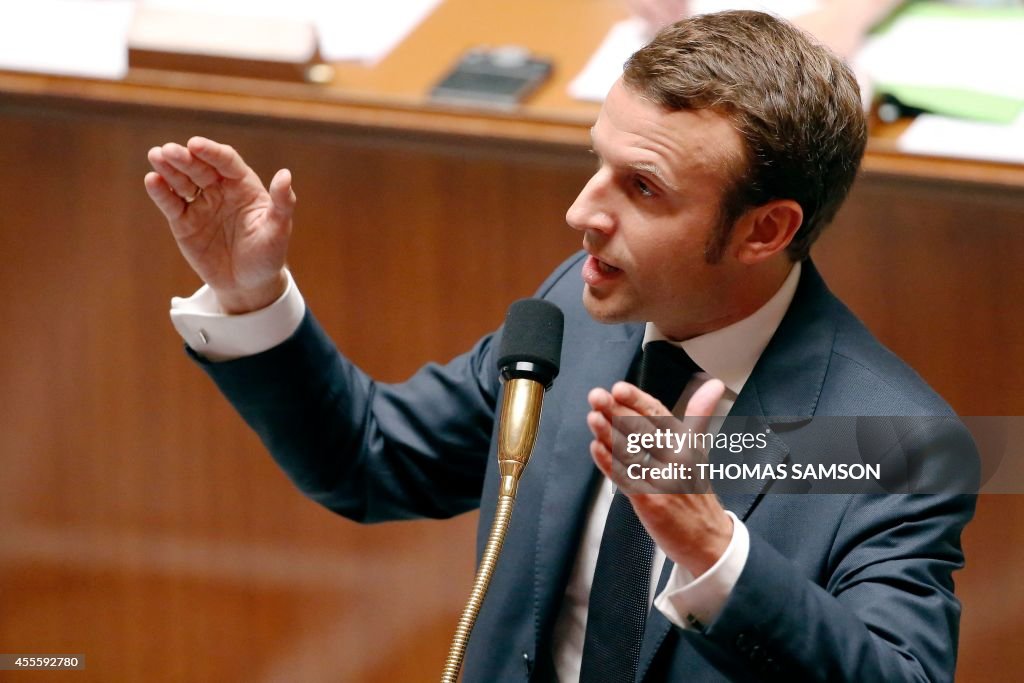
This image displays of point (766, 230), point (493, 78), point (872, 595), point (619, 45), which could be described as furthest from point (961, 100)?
point (872, 595)

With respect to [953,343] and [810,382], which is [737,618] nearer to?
[810,382]

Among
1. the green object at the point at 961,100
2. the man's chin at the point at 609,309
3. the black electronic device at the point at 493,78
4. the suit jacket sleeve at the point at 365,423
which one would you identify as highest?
the man's chin at the point at 609,309

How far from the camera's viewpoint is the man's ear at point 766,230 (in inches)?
46.7

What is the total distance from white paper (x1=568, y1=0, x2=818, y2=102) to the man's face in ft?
2.40

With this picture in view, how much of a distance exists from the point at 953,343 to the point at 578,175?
0.56 meters

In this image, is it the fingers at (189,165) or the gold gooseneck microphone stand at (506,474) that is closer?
the gold gooseneck microphone stand at (506,474)

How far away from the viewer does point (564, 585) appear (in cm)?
127

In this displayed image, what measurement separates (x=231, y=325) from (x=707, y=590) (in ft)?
1.88

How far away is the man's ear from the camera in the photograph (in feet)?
3.89

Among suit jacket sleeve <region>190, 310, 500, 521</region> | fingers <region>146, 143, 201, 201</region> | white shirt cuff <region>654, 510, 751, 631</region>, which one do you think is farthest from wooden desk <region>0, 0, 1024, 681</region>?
white shirt cuff <region>654, 510, 751, 631</region>

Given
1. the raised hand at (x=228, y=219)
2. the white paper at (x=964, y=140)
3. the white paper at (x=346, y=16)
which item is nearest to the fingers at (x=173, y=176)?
the raised hand at (x=228, y=219)

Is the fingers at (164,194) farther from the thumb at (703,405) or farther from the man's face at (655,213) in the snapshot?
the thumb at (703,405)

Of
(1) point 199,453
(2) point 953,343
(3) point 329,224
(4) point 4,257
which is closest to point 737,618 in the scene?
(2) point 953,343

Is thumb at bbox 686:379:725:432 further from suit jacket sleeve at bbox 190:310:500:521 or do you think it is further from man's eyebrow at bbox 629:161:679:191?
suit jacket sleeve at bbox 190:310:500:521
